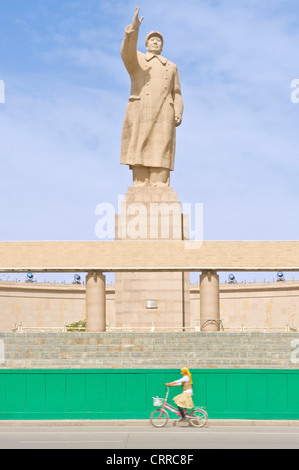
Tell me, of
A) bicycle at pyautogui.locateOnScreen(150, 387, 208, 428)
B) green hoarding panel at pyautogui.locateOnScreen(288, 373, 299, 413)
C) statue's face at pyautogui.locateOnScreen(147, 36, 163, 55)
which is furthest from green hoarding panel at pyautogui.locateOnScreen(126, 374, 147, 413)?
statue's face at pyautogui.locateOnScreen(147, 36, 163, 55)

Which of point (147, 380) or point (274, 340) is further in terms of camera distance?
point (274, 340)

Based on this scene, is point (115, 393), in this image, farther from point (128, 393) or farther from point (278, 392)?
point (278, 392)

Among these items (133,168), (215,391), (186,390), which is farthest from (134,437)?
(133,168)

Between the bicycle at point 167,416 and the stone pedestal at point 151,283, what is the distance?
14.8m

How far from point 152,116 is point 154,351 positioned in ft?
45.4

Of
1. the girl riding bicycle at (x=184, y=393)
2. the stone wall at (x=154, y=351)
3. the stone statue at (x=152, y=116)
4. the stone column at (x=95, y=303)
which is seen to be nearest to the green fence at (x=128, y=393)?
the girl riding bicycle at (x=184, y=393)

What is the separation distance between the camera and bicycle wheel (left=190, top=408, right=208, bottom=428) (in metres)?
17.9

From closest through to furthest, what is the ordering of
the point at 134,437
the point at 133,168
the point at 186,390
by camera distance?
the point at 134,437, the point at 186,390, the point at 133,168

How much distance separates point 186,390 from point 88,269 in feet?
46.2

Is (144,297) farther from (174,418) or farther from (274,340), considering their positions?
(174,418)

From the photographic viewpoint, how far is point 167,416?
1802 centimetres

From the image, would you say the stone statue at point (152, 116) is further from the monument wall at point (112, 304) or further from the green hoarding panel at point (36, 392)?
the monument wall at point (112, 304)

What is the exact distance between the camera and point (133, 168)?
35438 millimetres

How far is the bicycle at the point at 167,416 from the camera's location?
1791cm
